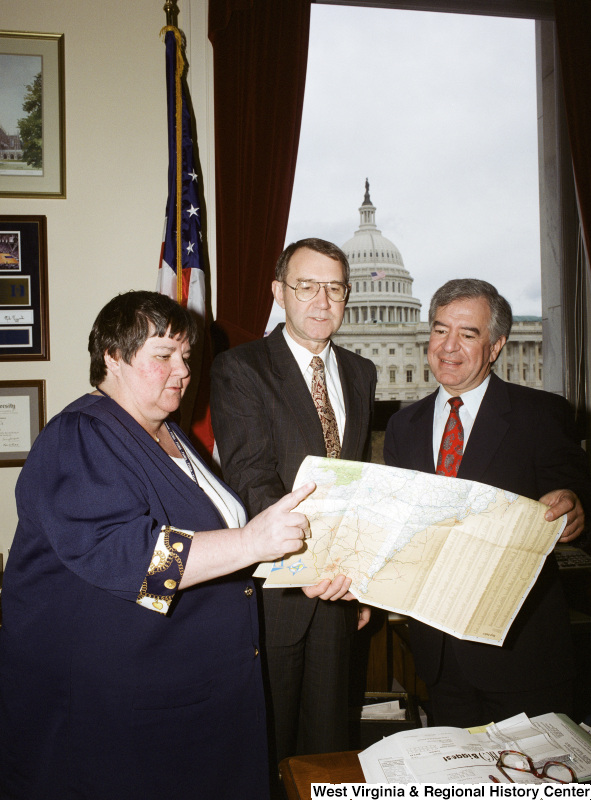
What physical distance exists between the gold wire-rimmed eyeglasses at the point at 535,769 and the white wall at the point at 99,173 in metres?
2.42

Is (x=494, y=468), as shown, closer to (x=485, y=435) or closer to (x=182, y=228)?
(x=485, y=435)

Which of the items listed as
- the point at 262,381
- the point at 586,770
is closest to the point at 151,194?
the point at 262,381

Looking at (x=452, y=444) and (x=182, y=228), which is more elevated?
(x=182, y=228)

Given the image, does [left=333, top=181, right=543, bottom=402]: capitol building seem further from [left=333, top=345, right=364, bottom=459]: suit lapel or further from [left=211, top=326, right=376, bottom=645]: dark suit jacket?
[left=211, top=326, right=376, bottom=645]: dark suit jacket

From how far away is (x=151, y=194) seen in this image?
110 inches

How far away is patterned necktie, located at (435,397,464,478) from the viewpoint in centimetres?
160

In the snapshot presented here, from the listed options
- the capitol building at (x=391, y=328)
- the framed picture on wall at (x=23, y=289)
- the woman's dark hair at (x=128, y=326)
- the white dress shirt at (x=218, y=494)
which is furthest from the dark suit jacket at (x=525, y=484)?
the framed picture on wall at (x=23, y=289)

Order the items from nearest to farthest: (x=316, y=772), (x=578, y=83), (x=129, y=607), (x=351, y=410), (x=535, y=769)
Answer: (x=535, y=769), (x=316, y=772), (x=129, y=607), (x=351, y=410), (x=578, y=83)

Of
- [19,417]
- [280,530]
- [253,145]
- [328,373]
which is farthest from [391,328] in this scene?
[280,530]

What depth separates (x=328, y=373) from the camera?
189 centimetres

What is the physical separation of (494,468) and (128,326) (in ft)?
3.41

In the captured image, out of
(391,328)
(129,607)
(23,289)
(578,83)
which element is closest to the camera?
(129,607)

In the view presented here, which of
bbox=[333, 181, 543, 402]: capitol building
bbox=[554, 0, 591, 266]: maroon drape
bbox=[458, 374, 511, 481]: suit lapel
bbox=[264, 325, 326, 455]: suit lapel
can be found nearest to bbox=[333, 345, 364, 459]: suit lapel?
bbox=[264, 325, 326, 455]: suit lapel

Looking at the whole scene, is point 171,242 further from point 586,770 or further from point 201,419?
point 586,770
